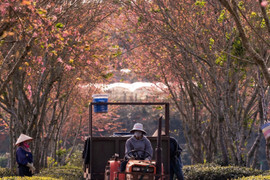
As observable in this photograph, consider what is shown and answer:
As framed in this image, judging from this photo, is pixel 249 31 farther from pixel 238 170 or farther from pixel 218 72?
pixel 238 170

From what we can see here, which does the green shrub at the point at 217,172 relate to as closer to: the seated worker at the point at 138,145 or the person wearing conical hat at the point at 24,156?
the seated worker at the point at 138,145

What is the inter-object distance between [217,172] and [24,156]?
6.34 metres

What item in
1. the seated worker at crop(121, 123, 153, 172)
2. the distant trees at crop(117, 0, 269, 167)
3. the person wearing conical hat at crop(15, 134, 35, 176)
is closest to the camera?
the seated worker at crop(121, 123, 153, 172)

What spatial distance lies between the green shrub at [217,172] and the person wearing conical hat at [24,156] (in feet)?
19.3

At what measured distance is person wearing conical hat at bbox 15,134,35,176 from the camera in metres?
12.4

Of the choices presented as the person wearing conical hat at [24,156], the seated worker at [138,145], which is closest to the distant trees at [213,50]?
the seated worker at [138,145]

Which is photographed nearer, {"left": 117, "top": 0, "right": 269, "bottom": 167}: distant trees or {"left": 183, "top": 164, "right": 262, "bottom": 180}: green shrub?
{"left": 183, "top": 164, "right": 262, "bottom": 180}: green shrub

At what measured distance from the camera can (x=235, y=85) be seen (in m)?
17.5

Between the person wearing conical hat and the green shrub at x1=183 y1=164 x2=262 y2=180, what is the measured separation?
589 centimetres

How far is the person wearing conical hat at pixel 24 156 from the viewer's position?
12.4 m

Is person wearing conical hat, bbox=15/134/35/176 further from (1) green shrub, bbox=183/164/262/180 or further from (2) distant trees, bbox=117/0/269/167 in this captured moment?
(1) green shrub, bbox=183/164/262/180

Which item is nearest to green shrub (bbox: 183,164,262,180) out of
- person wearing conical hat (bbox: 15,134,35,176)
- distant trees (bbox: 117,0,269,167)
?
distant trees (bbox: 117,0,269,167)

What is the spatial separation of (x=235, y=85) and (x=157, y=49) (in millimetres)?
4656

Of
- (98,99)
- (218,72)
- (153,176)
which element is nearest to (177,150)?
(98,99)
